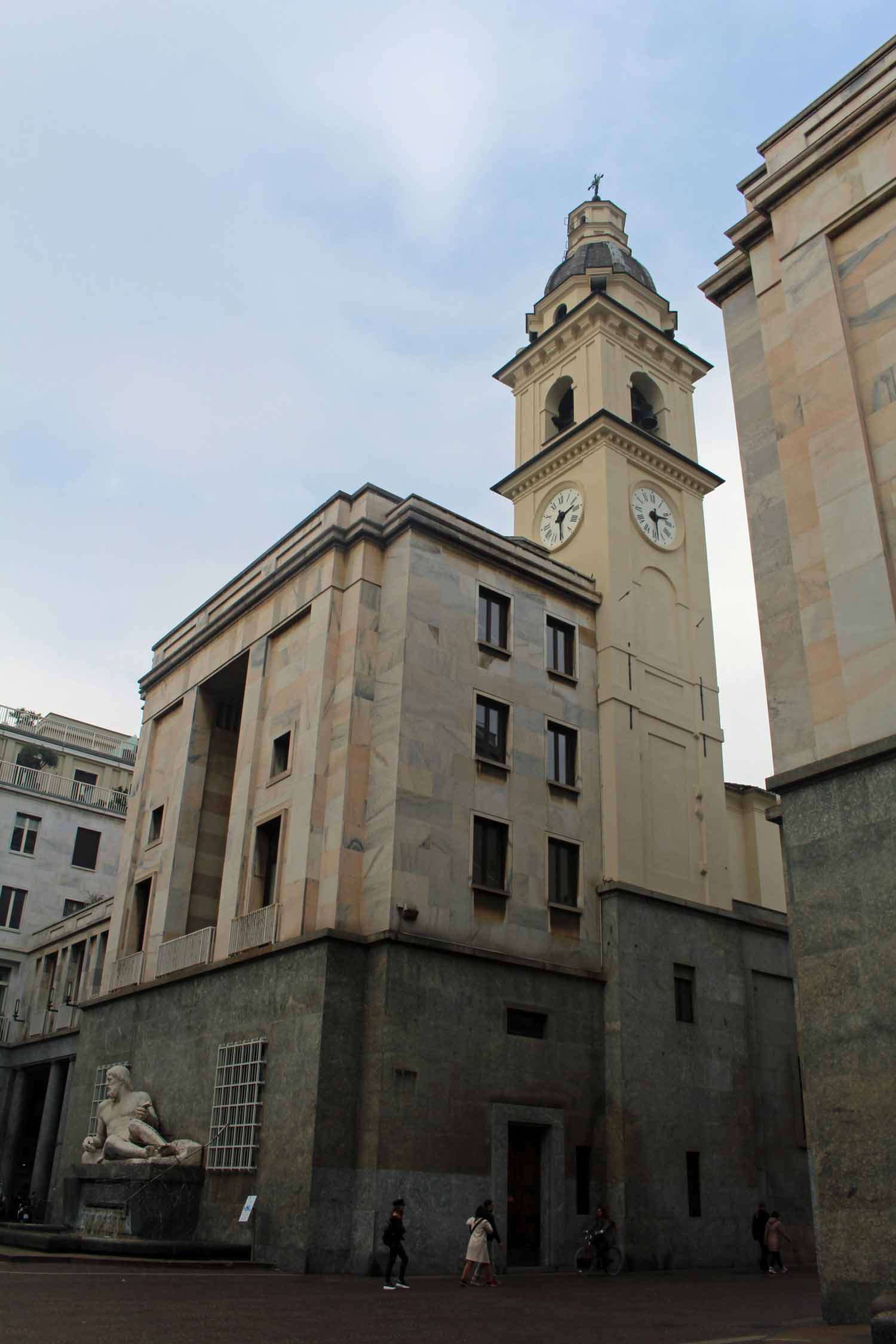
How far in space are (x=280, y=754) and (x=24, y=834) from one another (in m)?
27.3

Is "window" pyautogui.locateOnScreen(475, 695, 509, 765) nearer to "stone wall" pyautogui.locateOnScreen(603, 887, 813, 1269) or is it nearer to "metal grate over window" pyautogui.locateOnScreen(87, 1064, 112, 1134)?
"stone wall" pyautogui.locateOnScreen(603, 887, 813, 1269)

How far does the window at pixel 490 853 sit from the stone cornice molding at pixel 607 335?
18.6 meters

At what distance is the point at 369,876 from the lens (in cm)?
2461

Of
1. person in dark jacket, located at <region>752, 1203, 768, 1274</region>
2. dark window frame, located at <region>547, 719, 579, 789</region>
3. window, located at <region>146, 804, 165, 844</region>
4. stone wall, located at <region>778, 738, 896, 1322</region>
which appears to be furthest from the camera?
window, located at <region>146, 804, 165, 844</region>

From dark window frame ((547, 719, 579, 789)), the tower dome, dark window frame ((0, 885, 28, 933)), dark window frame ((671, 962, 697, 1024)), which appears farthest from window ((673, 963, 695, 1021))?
dark window frame ((0, 885, 28, 933))

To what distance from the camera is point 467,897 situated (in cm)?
2558

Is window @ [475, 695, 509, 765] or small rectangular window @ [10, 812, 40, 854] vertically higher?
small rectangular window @ [10, 812, 40, 854]

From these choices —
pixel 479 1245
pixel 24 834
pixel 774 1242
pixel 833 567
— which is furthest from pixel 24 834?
pixel 833 567

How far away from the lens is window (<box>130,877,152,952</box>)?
3316 cm

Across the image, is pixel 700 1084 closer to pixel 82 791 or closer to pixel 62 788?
pixel 82 791

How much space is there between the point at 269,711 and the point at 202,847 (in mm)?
5993

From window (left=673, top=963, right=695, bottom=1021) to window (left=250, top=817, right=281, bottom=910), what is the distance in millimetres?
10903

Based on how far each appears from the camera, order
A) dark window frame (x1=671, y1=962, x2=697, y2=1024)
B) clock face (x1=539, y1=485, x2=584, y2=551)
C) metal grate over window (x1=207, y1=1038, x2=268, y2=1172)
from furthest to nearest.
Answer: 1. clock face (x1=539, y1=485, x2=584, y2=551)
2. dark window frame (x1=671, y1=962, x2=697, y2=1024)
3. metal grate over window (x1=207, y1=1038, x2=268, y2=1172)

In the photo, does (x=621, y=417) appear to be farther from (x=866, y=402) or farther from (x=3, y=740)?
(x=3, y=740)
